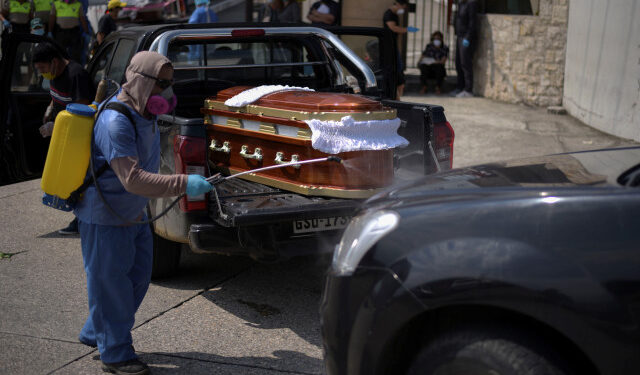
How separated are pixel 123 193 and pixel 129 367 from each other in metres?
0.91

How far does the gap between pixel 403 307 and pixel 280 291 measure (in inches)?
108

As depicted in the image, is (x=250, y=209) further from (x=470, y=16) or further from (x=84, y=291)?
(x=470, y=16)

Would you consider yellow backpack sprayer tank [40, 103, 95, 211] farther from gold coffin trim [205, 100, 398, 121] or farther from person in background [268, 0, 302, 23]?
person in background [268, 0, 302, 23]

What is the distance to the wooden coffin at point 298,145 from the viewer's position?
462 centimetres

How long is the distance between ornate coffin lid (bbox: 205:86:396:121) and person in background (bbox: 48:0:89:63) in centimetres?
927

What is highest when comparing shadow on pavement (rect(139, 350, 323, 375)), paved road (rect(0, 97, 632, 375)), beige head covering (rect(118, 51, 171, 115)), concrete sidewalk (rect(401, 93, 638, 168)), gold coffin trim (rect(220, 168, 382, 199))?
beige head covering (rect(118, 51, 171, 115))

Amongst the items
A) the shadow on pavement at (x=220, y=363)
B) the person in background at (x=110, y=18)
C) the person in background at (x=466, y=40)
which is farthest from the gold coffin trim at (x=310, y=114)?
the person in background at (x=466, y=40)

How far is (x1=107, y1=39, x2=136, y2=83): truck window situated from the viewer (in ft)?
18.7

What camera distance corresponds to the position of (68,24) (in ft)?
43.7

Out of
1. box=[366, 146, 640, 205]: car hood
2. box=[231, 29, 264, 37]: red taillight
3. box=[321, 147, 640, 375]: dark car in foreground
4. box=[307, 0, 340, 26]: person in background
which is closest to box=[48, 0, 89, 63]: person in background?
box=[307, 0, 340, 26]: person in background

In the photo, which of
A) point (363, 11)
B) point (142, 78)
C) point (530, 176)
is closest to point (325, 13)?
point (363, 11)

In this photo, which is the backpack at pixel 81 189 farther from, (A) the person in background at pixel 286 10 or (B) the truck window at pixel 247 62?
(A) the person in background at pixel 286 10

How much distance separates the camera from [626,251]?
254cm

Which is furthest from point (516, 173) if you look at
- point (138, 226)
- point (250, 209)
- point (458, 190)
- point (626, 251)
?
point (138, 226)
